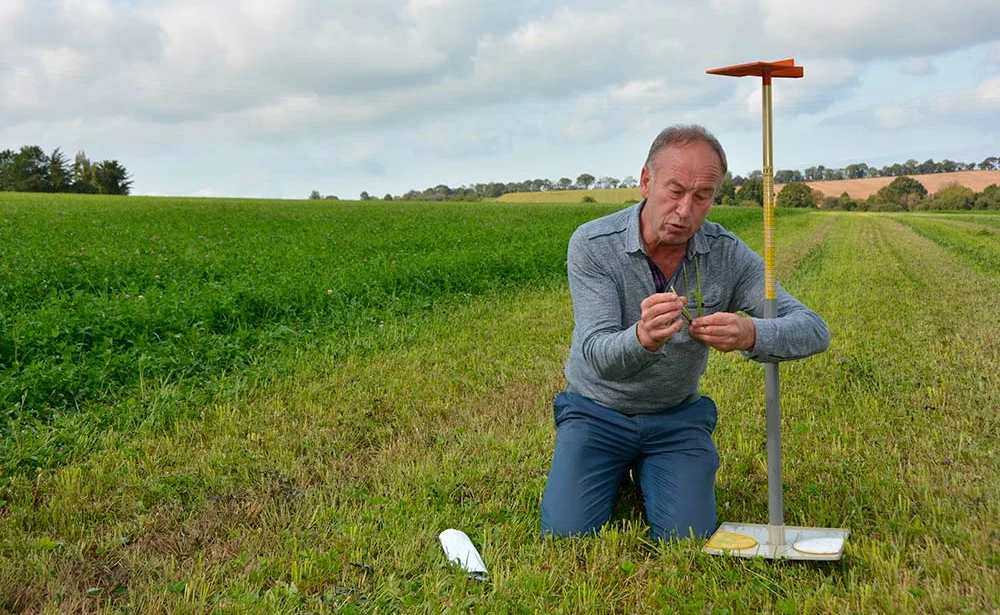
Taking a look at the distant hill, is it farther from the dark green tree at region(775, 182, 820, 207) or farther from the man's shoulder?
the man's shoulder

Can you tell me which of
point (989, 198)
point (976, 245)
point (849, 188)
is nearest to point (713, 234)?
point (976, 245)

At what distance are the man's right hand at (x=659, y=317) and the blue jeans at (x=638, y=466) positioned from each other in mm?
884

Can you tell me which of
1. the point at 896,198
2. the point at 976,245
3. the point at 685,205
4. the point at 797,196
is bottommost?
the point at 976,245

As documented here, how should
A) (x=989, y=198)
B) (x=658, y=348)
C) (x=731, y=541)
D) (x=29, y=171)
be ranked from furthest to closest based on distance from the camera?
(x=29, y=171) → (x=989, y=198) → (x=731, y=541) → (x=658, y=348)

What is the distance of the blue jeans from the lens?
371 centimetres

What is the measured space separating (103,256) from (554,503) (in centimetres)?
1044

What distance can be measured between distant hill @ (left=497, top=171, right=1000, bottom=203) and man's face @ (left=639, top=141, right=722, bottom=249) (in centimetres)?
6229

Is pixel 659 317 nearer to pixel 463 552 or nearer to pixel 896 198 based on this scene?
pixel 463 552

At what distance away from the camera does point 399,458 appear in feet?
15.5

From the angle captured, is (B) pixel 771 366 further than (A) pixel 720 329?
Yes

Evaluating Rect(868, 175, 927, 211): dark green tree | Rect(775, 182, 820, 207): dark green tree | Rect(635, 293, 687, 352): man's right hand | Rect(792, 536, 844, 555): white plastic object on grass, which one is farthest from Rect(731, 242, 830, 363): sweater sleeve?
Rect(868, 175, 927, 211): dark green tree

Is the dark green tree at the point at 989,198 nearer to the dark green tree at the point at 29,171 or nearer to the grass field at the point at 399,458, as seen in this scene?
the grass field at the point at 399,458

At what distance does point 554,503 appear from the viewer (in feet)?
12.3

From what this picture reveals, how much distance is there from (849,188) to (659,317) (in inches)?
3037
